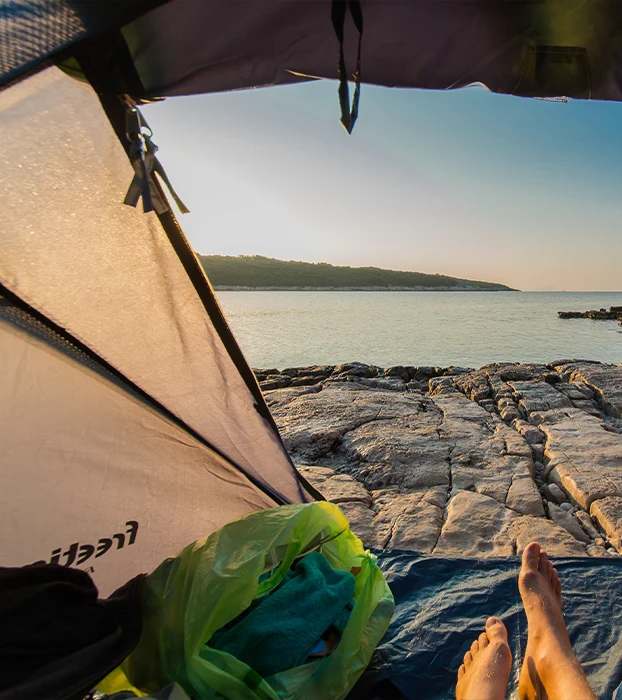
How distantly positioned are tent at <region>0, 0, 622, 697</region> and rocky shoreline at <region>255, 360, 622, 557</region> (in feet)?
4.65

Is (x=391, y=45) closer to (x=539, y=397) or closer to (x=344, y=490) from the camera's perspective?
(x=344, y=490)

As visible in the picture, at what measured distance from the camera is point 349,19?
47.3 inches

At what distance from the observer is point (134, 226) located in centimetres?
159

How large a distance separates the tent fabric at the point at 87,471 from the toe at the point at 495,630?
116cm

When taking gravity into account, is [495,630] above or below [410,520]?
above

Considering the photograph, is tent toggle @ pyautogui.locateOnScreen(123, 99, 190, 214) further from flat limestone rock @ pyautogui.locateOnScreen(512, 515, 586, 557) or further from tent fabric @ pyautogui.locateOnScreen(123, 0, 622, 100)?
flat limestone rock @ pyautogui.locateOnScreen(512, 515, 586, 557)

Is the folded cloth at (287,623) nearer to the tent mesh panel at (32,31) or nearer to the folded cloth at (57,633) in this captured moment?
the folded cloth at (57,633)

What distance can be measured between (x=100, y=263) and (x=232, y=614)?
119 centimetres

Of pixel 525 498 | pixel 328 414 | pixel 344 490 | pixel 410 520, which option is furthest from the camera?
pixel 328 414

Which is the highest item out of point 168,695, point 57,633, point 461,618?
point 57,633

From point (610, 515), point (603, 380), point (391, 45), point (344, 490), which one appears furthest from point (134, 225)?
point (603, 380)

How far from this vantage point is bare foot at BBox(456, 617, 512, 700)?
1.36 m

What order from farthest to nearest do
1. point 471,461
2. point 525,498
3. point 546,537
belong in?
point 471,461, point 525,498, point 546,537

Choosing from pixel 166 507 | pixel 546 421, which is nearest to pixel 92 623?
pixel 166 507
